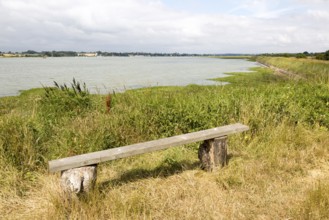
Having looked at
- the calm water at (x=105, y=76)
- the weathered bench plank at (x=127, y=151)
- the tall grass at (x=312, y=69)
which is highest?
the tall grass at (x=312, y=69)

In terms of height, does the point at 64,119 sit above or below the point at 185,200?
above

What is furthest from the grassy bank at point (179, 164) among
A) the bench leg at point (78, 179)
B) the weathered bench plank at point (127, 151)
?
the weathered bench plank at point (127, 151)

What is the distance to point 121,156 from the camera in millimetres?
2777

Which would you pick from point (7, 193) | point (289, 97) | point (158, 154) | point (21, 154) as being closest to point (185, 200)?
point (158, 154)

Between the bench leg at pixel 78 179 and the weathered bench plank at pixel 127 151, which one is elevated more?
the weathered bench plank at pixel 127 151

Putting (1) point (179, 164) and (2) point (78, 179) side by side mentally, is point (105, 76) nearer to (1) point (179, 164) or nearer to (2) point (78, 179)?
(1) point (179, 164)

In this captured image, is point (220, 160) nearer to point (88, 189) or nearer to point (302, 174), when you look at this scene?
point (302, 174)

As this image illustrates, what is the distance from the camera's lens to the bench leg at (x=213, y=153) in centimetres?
347

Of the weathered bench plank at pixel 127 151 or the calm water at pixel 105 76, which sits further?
the calm water at pixel 105 76

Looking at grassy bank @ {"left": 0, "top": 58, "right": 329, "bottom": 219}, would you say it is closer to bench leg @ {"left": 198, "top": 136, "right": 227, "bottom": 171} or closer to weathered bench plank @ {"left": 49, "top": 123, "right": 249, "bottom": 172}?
bench leg @ {"left": 198, "top": 136, "right": 227, "bottom": 171}

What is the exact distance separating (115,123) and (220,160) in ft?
6.81

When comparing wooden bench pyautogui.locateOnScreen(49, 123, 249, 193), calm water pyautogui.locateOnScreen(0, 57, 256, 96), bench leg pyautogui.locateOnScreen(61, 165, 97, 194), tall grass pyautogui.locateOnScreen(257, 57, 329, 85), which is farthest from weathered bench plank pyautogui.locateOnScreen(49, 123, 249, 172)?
tall grass pyautogui.locateOnScreen(257, 57, 329, 85)

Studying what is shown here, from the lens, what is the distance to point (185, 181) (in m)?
3.23

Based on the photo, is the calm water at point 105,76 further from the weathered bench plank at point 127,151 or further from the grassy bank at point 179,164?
the weathered bench plank at point 127,151
